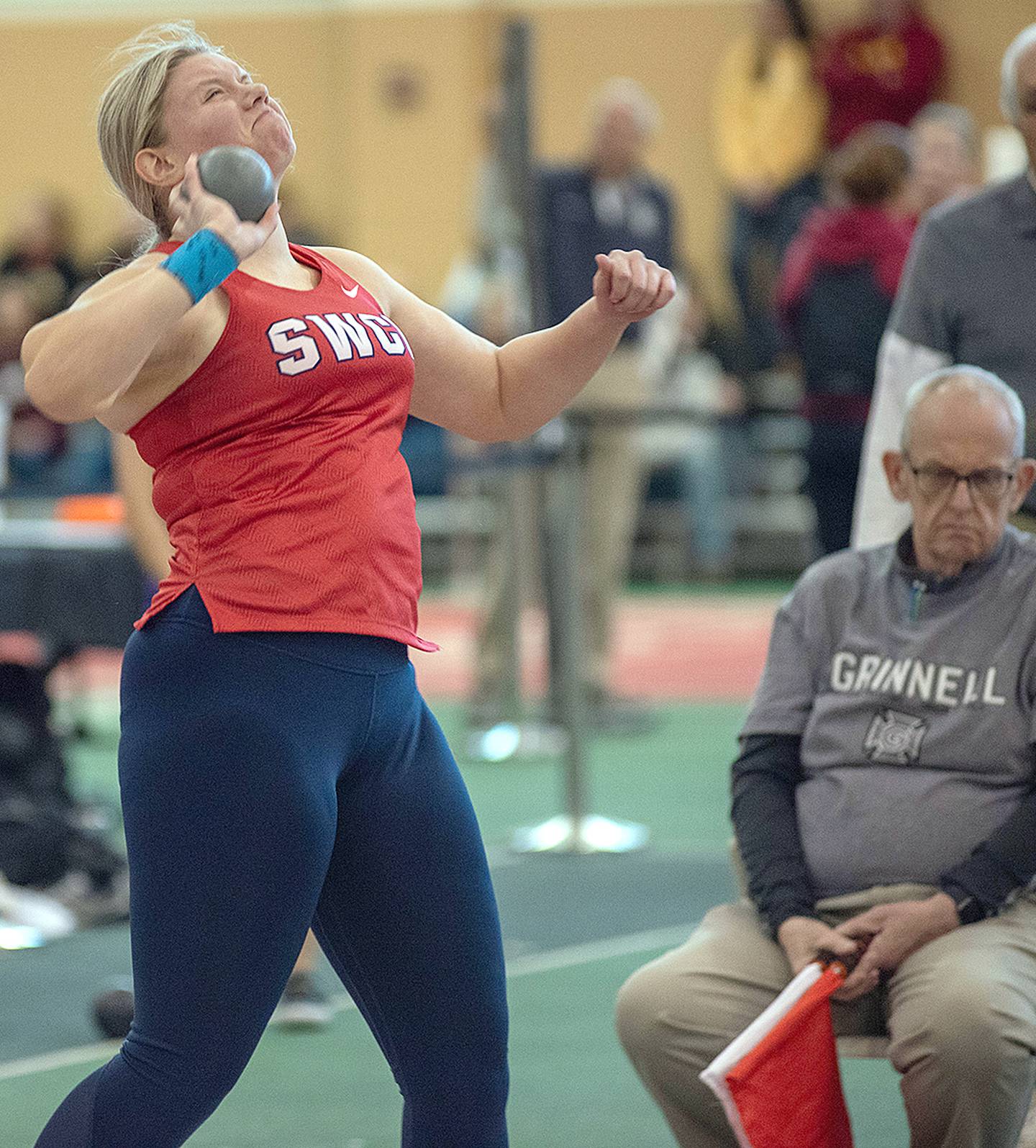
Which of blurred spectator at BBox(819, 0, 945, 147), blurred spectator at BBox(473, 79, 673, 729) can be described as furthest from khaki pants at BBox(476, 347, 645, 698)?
blurred spectator at BBox(819, 0, 945, 147)

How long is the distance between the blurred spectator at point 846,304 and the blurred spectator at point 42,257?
6.61 metres

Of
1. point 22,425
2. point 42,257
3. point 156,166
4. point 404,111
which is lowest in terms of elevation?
point 22,425

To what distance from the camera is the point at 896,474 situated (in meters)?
2.77

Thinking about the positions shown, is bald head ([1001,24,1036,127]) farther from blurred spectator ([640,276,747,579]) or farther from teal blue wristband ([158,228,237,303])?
blurred spectator ([640,276,747,579])

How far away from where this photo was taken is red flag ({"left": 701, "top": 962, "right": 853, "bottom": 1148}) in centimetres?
223

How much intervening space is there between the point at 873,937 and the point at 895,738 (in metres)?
0.28

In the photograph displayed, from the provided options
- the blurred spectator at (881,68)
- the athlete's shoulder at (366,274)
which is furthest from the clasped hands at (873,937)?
the blurred spectator at (881,68)

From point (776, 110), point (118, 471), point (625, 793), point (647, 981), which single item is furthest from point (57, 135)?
point (647, 981)

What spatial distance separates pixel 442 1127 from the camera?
2023mm

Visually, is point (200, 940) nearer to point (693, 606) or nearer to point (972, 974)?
point (972, 974)

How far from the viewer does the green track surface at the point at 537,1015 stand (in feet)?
10.2

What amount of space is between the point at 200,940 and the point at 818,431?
12.8 ft

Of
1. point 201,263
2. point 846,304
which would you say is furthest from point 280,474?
point 846,304

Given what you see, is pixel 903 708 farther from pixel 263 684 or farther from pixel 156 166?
pixel 156 166
